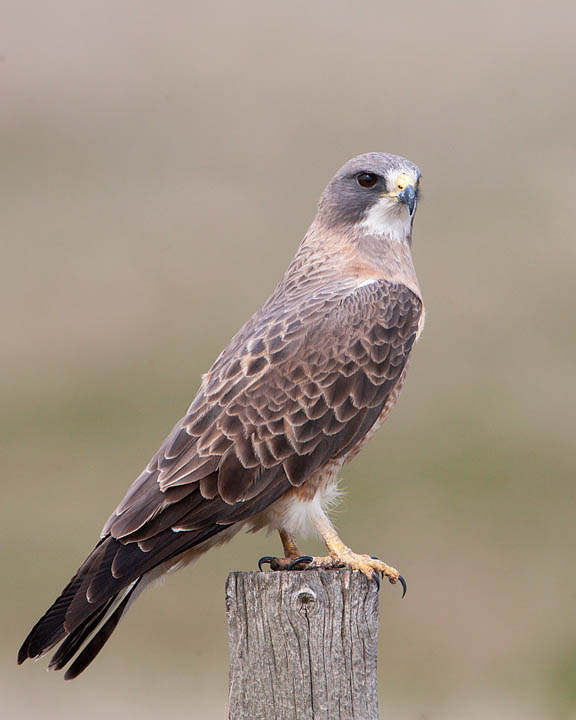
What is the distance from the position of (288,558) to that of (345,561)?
0.59 m

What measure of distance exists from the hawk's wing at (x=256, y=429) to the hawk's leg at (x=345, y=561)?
0.25m

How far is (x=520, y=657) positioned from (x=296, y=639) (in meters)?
6.79

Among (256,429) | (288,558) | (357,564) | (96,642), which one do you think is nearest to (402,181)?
(256,429)

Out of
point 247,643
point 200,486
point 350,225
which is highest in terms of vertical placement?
point 350,225

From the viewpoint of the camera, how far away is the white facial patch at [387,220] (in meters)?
7.11

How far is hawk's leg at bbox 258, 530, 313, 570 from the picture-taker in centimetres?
615

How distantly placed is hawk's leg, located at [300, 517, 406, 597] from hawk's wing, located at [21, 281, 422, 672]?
0.83 feet

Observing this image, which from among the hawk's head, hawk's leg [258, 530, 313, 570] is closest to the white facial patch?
the hawk's head

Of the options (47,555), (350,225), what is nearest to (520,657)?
(47,555)

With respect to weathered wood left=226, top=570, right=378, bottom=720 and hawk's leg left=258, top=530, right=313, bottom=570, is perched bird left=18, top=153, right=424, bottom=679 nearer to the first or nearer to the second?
hawk's leg left=258, top=530, right=313, bottom=570

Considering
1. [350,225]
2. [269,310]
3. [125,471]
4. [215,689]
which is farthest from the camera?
[125,471]

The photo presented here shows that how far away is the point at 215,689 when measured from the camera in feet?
36.8

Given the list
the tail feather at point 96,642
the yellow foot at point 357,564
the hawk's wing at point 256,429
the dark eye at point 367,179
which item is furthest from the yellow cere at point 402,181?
the tail feather at point 96,642

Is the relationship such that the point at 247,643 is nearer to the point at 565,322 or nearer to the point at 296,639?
the point at 296,639
